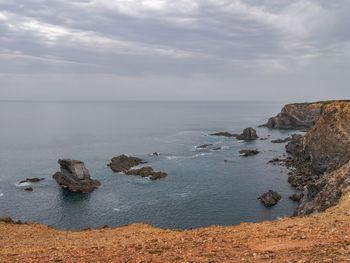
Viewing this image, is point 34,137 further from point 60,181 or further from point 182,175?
point 182,175

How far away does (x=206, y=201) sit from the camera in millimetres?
62938

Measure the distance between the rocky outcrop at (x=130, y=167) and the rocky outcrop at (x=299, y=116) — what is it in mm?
129029

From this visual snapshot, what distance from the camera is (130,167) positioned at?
92.8 metres

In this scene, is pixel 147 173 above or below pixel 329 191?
below

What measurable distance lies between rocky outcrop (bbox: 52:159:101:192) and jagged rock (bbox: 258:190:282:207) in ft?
151

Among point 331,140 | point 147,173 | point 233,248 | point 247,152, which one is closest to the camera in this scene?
point 233,248

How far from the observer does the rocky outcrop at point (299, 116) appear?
579ft

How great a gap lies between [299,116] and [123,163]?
14109cm

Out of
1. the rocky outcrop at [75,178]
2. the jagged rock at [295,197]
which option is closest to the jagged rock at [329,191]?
the jagged rock at [295,197]

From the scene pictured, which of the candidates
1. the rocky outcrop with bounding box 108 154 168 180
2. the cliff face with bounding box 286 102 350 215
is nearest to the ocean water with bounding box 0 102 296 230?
the rocky outcrop with bounding box 108 154 168 180

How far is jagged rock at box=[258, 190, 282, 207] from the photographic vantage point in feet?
197

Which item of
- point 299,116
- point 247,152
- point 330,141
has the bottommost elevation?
point 247,152

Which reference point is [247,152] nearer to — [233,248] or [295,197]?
[295,197]

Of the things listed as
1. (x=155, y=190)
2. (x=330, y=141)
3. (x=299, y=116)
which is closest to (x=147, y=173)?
(x=155, y=190)
